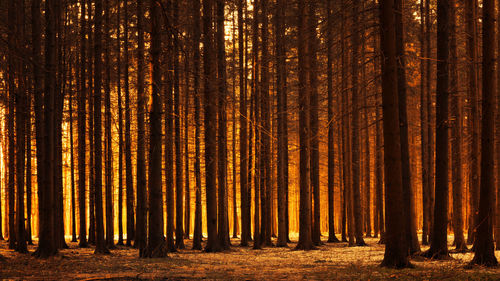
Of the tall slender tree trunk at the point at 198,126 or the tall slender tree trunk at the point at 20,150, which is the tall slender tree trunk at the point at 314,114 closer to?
the tall slender tree trunk at the point at 198,126

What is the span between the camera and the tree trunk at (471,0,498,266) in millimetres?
10656

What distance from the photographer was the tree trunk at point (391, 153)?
10227 mm

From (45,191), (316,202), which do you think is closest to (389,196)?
(45,191)

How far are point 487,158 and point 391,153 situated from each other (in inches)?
90.3

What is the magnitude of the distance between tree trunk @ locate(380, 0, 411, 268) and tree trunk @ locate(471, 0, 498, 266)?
Result: 1.77 m

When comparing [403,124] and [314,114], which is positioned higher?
[314,114]

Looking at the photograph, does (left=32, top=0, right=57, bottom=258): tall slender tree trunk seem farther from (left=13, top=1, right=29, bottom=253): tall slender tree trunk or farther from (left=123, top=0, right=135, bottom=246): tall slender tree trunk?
(left=123, top=0, right=135, bottom=246): tall slender tree trunk

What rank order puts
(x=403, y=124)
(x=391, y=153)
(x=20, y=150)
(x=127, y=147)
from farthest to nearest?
(x=127, y=147) → (x=20, y=150) → (x=403, y=124) → (x=391, y=153)

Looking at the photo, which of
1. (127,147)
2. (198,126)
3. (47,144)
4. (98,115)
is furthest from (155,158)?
(127,147)

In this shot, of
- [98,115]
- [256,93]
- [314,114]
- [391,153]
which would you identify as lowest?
[391,153]

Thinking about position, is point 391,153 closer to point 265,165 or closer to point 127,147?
point 127,147

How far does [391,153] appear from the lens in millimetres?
10250

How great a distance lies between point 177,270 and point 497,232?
11266mm

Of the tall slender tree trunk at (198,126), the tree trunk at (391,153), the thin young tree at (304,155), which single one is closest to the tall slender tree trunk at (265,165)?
the thin young tree at (304,155)
